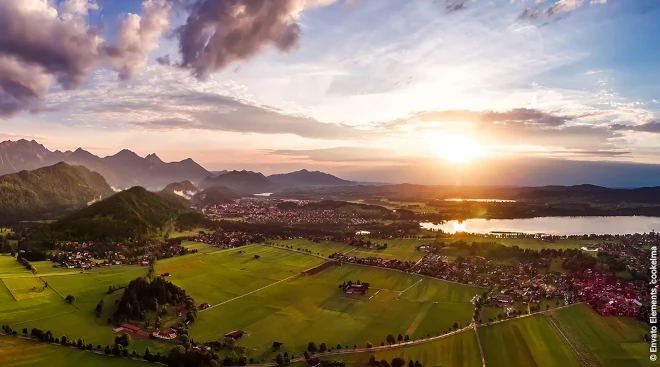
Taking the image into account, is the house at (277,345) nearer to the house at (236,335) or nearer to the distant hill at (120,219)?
the house at (236,335)

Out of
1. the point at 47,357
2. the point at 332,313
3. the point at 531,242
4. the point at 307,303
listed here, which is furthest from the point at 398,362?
the point at 531,242

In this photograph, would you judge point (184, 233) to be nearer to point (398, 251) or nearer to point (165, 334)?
point (398, 251)

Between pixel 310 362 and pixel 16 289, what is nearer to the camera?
pixel 310 362

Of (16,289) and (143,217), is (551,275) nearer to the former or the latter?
(16,289)

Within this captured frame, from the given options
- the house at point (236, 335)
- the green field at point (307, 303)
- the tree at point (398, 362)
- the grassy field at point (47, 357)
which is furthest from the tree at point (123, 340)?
the tree at point (398, 362)

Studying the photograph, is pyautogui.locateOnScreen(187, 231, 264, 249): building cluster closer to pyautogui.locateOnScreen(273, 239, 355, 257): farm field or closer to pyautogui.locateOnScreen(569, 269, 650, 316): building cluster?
pyautogui.locateOnScreen(273, 239, 355, 257): farm field

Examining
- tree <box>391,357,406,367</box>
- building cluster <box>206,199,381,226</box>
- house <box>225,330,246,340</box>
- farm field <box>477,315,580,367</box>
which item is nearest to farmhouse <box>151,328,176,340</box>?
house <box>225,330,246,340</box>

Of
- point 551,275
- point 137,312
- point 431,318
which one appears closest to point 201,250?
point 137,312
